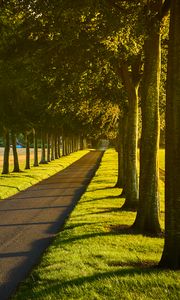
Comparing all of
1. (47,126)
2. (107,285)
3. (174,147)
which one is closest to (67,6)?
(174,147)

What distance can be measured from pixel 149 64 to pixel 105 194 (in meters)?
12.9

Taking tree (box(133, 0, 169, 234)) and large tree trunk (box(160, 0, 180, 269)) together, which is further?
tree (box(133, 0, 169, 234))

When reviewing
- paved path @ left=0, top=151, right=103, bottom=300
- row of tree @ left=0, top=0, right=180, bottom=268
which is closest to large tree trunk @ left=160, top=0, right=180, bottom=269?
row of tree @ left=0, top=0, right=180, bottom=268

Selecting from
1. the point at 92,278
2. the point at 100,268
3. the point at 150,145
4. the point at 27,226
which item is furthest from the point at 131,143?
the point at 92,278

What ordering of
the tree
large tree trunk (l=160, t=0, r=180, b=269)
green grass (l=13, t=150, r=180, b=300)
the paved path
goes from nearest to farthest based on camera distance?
green grass (l=13, t=150, r=180, b=300) → large tree trunk (l=160, t=0, r=180, b=269) → the paved path → the tree

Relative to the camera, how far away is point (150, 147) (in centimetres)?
1532

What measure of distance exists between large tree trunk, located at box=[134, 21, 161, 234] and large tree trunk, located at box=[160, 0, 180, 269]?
4.66m

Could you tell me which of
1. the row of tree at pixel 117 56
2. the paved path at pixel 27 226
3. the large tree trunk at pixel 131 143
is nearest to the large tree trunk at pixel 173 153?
the row of tree at pixel 117 56

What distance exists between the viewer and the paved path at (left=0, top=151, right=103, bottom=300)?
35.3ft

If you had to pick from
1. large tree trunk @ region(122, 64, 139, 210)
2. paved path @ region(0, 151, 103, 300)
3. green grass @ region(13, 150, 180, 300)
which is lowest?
paved path @ region(0, 151, 103, 300)

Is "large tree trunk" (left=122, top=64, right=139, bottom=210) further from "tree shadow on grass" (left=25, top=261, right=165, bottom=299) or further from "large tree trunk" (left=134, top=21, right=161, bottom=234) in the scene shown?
"tree shadow on grass" (left=25, top=261, right=165, bottom=299)

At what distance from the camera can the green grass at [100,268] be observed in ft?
27.6

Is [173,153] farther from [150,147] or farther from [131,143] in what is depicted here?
[131,143]

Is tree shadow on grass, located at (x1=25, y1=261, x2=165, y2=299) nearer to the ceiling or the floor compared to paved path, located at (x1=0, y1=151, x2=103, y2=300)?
nearer to the ceiling
